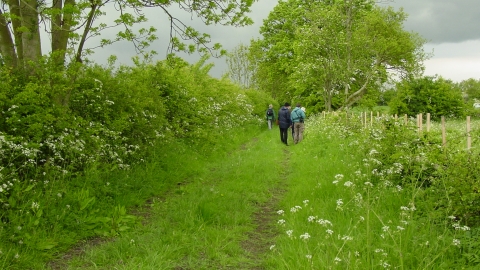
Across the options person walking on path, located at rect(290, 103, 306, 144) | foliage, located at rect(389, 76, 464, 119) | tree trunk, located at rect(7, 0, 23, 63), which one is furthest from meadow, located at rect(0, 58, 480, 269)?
foliage, located at rect(389, 76, 464, 119)

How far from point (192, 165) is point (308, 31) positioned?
15.7m

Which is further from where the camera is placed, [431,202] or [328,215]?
[328,215]

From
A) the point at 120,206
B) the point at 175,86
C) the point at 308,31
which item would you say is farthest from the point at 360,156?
the point at 308,31

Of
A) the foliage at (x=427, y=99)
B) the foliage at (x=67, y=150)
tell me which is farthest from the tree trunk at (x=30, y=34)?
the foliage at (x=427, y=99)

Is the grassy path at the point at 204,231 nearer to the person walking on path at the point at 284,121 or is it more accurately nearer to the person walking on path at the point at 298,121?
the person walking on path at the point at 298,121

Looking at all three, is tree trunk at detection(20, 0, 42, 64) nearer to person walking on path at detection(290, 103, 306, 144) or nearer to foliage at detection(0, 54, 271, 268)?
foliage at detection(0, 54, 271, 268)

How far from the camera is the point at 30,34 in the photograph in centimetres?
681

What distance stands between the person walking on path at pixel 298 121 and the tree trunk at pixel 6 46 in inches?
446

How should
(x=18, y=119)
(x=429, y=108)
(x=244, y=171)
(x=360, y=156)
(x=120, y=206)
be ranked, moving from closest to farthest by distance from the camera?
(x=18, y=119)
(x=120, y=206)
(x=360, y=156)
(x=244, y=171)
(x=429, y=108)

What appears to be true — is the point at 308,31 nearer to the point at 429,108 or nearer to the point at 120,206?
the point at 429,108

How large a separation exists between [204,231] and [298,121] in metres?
11.6

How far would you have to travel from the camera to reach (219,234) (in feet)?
16.4

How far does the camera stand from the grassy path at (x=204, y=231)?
4184mm

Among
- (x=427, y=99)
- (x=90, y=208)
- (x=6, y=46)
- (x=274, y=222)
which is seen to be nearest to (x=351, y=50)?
(x=427, y=99)
